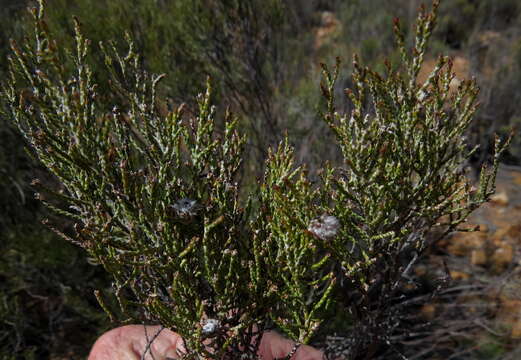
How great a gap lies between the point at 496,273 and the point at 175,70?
426 centimetres

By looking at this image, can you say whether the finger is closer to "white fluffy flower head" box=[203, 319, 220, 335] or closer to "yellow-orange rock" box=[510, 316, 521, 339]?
"white fluffy flower head" box=[203, 319, 220, 335]

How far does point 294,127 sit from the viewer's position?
517 centimetres

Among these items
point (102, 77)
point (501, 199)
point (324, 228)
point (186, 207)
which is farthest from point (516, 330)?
point (102, 77)

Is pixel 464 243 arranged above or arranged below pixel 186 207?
below

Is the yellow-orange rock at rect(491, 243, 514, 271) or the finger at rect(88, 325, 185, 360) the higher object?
the finger at rect(88, 325, 185, 360)

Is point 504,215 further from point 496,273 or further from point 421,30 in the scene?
point 421,30

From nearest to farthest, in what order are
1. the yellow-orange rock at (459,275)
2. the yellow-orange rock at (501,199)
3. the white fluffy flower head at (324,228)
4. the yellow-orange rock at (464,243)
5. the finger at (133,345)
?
the white fluffy flower head at (324,228), the finger at (133,345), the yellow-orange rock at (459,275), the yellow-orange rock at (464,243), the yellow-orange rock at (501,199)

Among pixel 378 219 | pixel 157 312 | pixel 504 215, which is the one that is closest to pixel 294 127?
pixel 504 215

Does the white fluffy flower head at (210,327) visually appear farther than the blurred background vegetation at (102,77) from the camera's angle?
No

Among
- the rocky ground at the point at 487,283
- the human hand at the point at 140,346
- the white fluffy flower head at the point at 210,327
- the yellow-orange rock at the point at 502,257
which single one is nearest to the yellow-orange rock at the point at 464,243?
the rocky ground at the point at 487,283

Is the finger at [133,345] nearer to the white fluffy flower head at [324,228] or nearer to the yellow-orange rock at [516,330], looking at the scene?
the white fluffy flower head at [324,228]

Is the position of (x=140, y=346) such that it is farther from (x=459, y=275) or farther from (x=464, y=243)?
(x=464, y=243)

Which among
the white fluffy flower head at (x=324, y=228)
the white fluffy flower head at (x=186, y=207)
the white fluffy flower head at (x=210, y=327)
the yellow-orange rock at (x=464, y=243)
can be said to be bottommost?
the yellow-orange rock at (x=464, y=243)

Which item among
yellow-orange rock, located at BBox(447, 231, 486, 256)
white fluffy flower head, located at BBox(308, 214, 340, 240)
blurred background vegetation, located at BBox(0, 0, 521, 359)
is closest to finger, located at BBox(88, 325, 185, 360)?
white fluffy flower head, located at BBox(308, 214, 340, 240)
